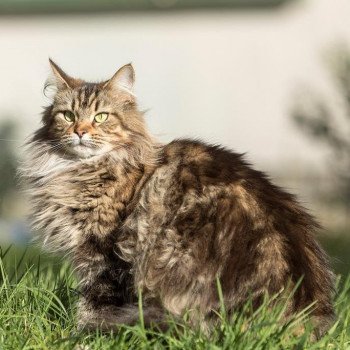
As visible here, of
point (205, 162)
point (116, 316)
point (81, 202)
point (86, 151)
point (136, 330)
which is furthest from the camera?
point (86, 151)

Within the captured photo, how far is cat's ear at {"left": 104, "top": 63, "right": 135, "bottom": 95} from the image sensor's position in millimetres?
4246

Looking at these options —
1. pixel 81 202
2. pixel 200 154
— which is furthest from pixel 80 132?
pixel 200 154

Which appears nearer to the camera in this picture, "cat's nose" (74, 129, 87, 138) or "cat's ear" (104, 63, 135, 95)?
"cat's nose" (74, 129, 87, 138)

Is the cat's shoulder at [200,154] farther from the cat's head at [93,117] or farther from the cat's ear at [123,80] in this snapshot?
the cat's ear at [123,80]

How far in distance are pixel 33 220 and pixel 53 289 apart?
353 mm

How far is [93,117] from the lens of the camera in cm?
418

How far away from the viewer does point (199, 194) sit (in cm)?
377

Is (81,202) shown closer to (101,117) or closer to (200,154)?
(101,117)

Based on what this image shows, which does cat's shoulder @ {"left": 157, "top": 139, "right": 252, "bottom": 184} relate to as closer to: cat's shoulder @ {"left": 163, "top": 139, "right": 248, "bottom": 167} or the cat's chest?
cat's shoulder @ {"left": 163, "top": 139, "right": 248, "bottom": 167}

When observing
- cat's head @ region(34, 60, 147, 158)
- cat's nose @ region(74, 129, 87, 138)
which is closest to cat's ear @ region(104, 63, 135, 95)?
cat's head @ region(34, 60, 147, 158)

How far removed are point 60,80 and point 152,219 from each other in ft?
3.14

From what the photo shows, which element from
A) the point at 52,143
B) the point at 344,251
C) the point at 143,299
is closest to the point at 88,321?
the point at 143,299

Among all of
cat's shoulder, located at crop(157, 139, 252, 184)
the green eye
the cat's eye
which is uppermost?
the green eye

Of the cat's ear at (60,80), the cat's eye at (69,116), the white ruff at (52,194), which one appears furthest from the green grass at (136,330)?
the cat's ear at (60,80)
